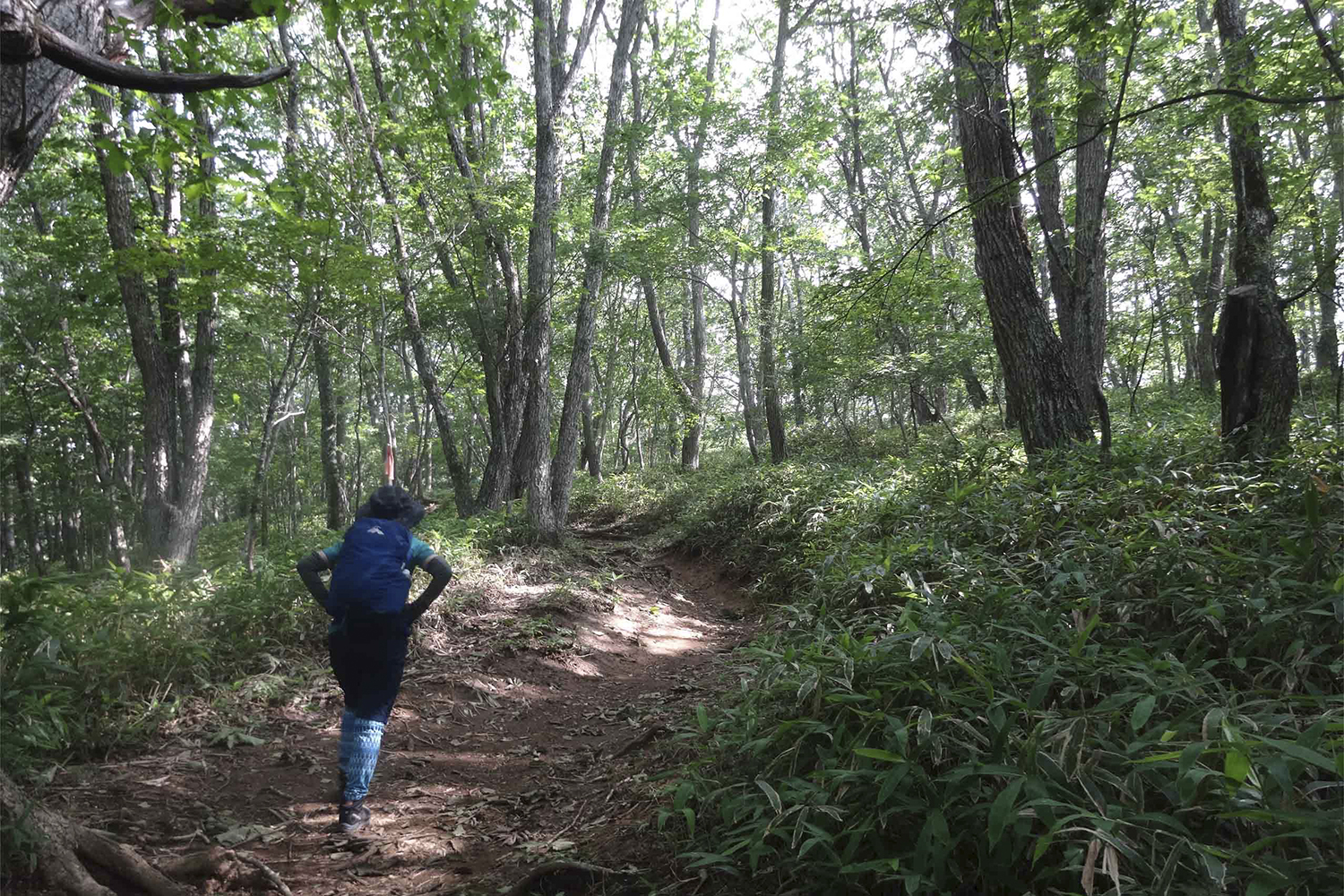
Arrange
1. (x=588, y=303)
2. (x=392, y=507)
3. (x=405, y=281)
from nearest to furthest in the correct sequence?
(x=392, y=507) → (x=405, y=281) → (x=588, y=303)

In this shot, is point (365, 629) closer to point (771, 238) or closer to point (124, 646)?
point (124, 646)

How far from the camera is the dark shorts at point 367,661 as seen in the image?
358 cm

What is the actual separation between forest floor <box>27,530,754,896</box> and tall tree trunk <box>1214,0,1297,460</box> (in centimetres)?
438

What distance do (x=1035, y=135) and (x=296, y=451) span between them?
995 inches

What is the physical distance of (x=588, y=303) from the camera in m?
10.2

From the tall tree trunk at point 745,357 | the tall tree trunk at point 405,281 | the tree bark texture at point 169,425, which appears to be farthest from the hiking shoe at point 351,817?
the tall tree trunk at point 745,357

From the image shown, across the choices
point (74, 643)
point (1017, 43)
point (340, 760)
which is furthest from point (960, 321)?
point (74, 643)

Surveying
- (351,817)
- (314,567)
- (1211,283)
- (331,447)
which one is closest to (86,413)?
(331,447)

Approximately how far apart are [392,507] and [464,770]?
5.97ft

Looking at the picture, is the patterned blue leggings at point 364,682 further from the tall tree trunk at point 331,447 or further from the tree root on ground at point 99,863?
the tall tree trunk at point 331,447

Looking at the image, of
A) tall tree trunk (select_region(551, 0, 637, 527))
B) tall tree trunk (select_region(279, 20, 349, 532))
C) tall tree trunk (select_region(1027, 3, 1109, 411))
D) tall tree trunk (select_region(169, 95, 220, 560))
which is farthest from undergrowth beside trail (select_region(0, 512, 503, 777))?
tall tree trunk (select_region(1027, 3, 1109, 411))

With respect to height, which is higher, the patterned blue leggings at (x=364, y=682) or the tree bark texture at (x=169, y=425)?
the tree bark texture at (x=169, y=425)

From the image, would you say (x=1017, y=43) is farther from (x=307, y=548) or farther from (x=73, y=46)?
(x=307, y=548)

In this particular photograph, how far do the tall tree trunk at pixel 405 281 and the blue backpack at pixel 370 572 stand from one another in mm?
4808
